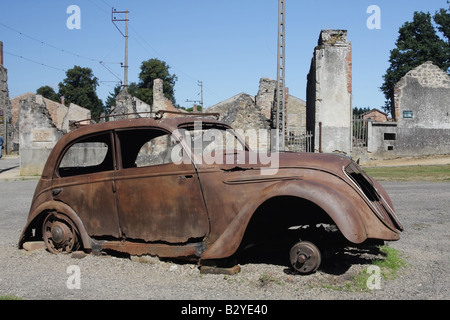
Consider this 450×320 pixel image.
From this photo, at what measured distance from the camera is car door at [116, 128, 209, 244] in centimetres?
464

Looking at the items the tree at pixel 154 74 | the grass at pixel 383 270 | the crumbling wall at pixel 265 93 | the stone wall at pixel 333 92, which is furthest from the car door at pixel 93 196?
the tree at pixel 154 74

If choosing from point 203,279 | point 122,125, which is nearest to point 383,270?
point 203,279

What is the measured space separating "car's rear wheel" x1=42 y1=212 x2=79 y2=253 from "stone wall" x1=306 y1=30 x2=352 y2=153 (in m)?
17.6

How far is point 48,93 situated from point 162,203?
84021 mm

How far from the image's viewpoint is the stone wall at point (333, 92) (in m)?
21.9

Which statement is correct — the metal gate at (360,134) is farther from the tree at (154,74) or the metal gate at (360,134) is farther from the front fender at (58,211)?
the tree at (154,74)

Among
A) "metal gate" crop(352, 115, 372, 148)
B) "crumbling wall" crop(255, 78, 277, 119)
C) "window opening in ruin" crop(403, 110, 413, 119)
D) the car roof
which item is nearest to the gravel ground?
the car roof

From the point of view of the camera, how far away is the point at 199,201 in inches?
181

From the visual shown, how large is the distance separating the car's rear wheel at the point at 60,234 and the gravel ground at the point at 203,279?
0.14 m

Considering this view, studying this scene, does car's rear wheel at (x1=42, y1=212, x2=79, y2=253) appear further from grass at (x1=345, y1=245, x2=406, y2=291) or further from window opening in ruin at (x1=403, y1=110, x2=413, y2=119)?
window opening in ruin at (x1=403, y1=110, x2=413, y2=119)
